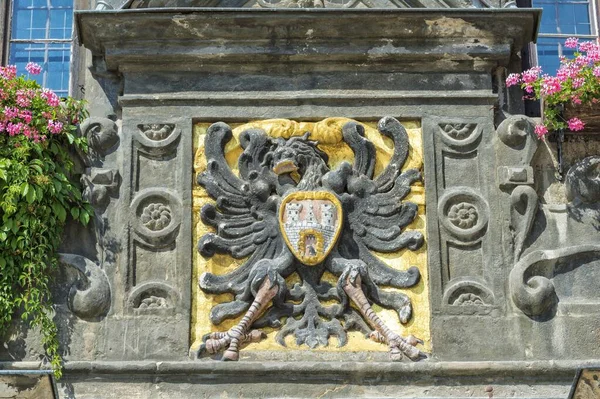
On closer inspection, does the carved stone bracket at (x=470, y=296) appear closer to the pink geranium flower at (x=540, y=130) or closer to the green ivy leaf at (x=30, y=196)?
the pink geranium flower at (x=540, y=130)

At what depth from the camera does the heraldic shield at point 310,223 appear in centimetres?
940

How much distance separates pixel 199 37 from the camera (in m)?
9.88

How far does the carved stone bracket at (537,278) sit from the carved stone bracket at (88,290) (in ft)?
8.54

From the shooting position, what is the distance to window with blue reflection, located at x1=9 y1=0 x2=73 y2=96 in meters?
10.6

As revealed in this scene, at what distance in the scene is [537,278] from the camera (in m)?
9.43

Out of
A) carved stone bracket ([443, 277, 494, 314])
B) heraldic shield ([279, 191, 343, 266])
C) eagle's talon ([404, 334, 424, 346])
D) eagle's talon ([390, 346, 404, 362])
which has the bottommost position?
eagle's talon ([390, 346, 404, 362])

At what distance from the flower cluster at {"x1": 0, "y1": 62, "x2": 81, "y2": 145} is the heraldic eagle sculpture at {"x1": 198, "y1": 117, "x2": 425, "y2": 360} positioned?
3.37 ft

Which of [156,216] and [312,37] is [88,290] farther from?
[312,37]

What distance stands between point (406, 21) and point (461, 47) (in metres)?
0.42

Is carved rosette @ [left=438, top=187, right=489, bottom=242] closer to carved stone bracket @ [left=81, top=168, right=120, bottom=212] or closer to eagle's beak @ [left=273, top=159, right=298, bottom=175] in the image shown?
eagle's beak @ [left=273, top=159, right=298, bottom=175]

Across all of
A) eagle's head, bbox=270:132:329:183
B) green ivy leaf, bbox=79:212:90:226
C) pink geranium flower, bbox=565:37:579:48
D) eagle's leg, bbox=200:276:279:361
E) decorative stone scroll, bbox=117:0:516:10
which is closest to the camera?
eagle's leg, bbox=200:276:279:361

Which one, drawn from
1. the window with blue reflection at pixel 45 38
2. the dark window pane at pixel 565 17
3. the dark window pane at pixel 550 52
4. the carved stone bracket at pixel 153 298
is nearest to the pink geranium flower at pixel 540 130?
the dark window pane at pixel 550 52

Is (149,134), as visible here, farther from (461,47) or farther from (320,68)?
(461,47)

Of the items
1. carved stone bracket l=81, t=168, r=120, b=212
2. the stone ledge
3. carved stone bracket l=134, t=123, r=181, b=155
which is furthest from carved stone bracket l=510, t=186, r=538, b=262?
carved stone bracket l=81, t=168, r=120, b=212
